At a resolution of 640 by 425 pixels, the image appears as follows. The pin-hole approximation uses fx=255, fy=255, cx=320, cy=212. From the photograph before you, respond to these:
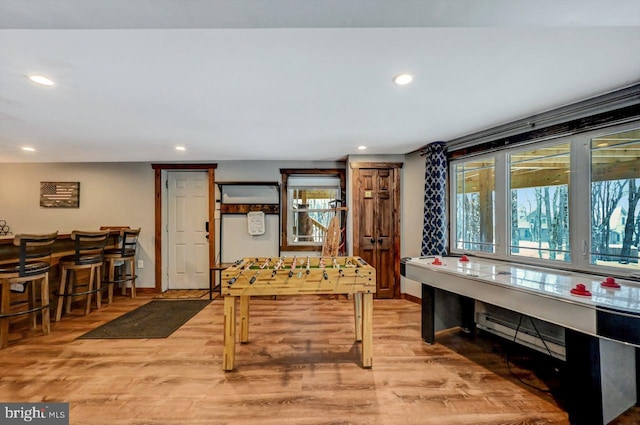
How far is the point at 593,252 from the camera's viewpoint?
223 centimetres

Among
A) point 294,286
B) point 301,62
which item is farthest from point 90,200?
point 301,62

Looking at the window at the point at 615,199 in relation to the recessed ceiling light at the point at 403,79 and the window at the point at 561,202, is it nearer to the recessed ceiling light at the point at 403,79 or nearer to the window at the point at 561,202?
the window at the point at 561,202

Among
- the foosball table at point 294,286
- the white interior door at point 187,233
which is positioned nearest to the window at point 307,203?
the white interior door at point 187,233

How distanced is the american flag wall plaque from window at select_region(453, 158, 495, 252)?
6272 mm

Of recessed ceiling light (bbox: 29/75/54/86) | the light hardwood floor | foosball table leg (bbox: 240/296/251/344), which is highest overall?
recessed ceiling light (bbox: 29/75/54/86)

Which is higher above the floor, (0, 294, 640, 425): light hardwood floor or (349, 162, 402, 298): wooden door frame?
(349, 162, 402, 298): wooden door frame

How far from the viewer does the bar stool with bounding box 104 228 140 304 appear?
3828mm

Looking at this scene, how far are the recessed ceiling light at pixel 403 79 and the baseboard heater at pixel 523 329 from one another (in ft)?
7.82

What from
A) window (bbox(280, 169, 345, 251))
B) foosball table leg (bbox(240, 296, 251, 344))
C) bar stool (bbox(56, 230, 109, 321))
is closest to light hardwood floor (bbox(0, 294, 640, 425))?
foosball table leg (bbox(240, 296, 251, 344))

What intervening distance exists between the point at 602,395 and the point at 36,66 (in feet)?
13.3

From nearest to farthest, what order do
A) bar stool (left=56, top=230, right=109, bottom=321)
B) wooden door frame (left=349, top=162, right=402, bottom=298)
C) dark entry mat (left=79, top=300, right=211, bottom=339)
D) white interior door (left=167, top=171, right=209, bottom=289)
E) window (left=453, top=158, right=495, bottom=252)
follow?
dark entry mat (left=79, top=300, right=211, bottom=339) < window (left=453, top=158, right=495, bottom=252) < bar stool (left=56, top=230, right=109, bottom=321) < wooden door frame (left=349, top=162, right=402, bottom=298) < white interior door (left=167, top=171, right=209, bottom=289)

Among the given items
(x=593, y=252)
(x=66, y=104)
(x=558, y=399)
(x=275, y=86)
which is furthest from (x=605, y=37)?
(x=66, y=104)

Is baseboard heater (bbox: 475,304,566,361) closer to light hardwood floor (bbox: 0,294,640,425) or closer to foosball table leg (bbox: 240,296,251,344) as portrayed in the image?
light hardwood floor (bbox: 0,294,640,425)

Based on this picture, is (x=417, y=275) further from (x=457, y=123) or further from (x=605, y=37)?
(x=605, y=37)
